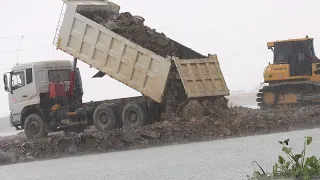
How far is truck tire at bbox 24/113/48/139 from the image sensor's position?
19172mm

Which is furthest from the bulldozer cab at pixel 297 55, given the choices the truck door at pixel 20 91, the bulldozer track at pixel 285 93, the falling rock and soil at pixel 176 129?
the truck door at pixel 20 91

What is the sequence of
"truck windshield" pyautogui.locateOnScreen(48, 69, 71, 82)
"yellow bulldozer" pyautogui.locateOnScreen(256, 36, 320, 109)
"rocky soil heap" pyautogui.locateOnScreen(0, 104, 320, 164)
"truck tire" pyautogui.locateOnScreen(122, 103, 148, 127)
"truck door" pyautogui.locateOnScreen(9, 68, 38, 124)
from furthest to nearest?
"yellow bulldozer" pyautogui.locateOnScreen(256, 36, 320, 109)
"truck windshield" pyautogui.locateOnScreen(48, 69, 71, 82)
"truck door" pyautogui.locateOnScreen(9, 68, 38, 124)
"truck tire" pyautogui.locateOnScreen(122, 103, 148, 127)
"rocky soil heap" pyautogui.locateOnScreen(0, 104, 320, 164)

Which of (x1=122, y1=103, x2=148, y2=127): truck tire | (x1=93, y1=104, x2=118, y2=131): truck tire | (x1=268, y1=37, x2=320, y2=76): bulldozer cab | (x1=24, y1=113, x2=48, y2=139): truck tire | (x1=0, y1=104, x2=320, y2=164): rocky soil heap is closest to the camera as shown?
(x1=0, y1=104, x2=320, y2=164): rocky soil heap

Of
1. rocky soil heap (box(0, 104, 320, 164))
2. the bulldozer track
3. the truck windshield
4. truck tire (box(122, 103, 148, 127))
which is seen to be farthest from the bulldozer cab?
the truck windshield

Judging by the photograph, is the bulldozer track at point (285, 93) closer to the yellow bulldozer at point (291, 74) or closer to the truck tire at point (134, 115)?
the yellow bulldozer at point (291, 74)

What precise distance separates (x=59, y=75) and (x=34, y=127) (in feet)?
6.48

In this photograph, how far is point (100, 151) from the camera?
51.2ft

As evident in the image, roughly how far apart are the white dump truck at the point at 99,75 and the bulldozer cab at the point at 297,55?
5397 mm

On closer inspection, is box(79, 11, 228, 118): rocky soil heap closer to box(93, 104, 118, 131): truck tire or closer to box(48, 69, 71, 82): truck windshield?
box(93, 104, 118, 131): truck tire

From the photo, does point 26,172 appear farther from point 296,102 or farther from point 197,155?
point 296,102

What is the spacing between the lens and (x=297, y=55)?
2241 cm

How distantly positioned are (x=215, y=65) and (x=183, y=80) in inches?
69.2

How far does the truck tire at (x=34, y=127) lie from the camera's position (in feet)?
62.9

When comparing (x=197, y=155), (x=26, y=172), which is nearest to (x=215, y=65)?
(x=197, y=155)
